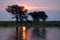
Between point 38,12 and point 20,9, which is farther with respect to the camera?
point 38,12

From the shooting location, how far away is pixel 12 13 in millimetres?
78125

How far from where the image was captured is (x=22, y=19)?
76688 millimetres

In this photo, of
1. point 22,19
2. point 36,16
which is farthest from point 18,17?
point 36,16

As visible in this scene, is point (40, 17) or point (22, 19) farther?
point (40, 17)

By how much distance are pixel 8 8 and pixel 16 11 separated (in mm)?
2975

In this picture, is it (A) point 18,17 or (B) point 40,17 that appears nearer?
(A) point 18,17

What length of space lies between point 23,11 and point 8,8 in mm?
4702

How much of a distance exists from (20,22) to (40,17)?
45.3 feet

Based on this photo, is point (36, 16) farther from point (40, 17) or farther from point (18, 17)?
point (18, 17)

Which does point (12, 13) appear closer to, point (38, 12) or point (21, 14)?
point (21, 14)

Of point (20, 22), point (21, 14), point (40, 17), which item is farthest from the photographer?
point (40, 17)

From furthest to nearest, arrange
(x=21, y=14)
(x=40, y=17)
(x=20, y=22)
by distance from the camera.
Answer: (x=40, y=17)
(x=21, y=14)
(x=20, y=22)

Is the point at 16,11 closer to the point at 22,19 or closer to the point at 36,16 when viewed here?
the point at 22,19

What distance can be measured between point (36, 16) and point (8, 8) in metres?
10.4
